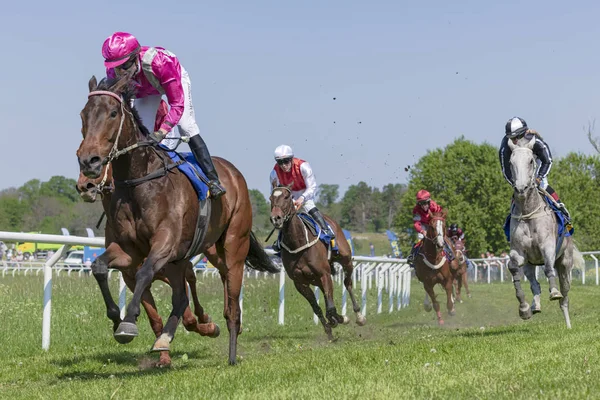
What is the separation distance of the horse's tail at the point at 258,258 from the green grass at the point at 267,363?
3.05 feet

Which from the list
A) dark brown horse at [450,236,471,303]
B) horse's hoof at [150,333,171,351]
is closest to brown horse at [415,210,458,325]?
dark brown horse at [450,236,471,303]

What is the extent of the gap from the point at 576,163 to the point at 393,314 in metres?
49.8

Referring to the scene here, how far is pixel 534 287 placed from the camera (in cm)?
1035

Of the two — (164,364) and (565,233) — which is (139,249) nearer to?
(164,364)

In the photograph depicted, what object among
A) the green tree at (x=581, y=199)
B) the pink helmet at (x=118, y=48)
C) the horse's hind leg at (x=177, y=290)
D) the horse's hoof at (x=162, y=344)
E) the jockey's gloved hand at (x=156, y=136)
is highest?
the green tree at (x=581, y=199)

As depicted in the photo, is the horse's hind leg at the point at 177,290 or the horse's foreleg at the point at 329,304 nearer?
the horse's hind leg at the point at 177,290

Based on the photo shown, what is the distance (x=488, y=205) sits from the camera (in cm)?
5325

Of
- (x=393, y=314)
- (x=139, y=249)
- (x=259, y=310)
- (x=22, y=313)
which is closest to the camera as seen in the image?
(x=139, y=249)

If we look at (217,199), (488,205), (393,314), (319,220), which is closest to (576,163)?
(488,205)

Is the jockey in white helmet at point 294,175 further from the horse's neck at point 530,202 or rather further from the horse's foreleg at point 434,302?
the horse's foreleg at point 434,302

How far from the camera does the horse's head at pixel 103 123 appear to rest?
5.99m

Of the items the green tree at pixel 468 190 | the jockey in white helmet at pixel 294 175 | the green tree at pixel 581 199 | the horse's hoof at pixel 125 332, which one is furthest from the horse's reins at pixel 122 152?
the green tree at pixel 581 199

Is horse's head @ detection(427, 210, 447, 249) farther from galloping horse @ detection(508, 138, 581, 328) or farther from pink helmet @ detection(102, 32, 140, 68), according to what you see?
pink helmet @ detection(102, 32, 140, 68)

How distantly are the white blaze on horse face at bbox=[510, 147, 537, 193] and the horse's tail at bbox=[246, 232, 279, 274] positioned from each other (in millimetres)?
2939
